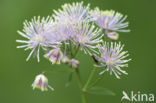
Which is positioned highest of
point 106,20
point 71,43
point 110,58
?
point 106,20

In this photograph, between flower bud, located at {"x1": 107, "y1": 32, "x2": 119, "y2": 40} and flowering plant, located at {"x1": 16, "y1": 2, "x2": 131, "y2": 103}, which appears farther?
flower bud, located at {"x1": 107, "y1": 32, "x2": 119, "y2": 40}

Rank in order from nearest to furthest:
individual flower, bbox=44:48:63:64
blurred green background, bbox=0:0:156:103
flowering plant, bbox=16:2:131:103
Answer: individual flower, bbox=44:48:63:64 → flowering plant, bbox=16:2:131:103 → blurred green background, bbox=0:0:156:103

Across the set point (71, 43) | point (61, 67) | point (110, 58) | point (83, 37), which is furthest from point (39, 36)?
point (61, 67)

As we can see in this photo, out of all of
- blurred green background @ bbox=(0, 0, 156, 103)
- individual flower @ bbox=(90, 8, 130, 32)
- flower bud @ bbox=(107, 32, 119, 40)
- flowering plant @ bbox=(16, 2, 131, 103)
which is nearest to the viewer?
flowering plant @ bbox=(16, 2, 131, 103)

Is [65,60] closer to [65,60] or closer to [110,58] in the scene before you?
[65,60]

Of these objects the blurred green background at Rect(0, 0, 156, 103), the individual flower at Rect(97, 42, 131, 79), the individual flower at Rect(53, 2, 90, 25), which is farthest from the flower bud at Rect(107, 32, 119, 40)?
the blurred green background at Rect(0, 0, 156, 103)

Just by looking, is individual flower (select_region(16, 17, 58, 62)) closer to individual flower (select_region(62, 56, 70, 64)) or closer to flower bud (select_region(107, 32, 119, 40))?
individual flower (select_region(62, 56, 70, 64))

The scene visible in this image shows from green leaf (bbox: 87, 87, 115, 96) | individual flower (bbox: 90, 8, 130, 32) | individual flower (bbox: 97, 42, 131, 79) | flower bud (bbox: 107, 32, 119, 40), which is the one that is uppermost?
individual flower (bbox: 90, 8, 130, 32)

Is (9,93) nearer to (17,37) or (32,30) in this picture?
(17,37)

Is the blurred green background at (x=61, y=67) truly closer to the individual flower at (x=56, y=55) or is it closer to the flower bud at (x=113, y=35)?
the flower bud at (x=113, y=35)
